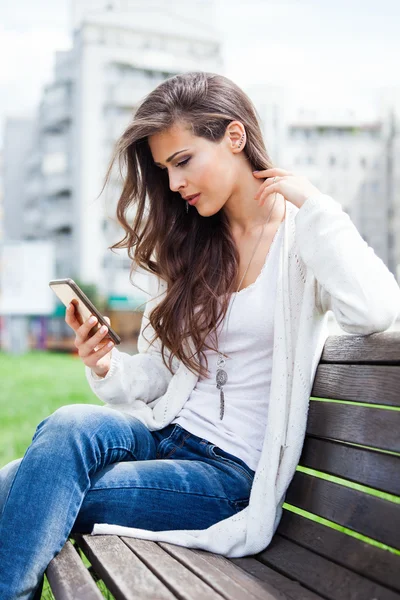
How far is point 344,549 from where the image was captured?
6.23 feet

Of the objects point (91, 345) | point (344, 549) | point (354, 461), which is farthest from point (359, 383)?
point (91, 345)

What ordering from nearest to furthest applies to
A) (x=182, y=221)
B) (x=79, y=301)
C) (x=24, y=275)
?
(x=79, y=301) → (x=182, y=221) → (x=24, y=275)

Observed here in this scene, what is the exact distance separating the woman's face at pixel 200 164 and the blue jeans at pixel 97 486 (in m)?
0.74

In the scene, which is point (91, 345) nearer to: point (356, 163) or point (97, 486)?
point (97, 486)

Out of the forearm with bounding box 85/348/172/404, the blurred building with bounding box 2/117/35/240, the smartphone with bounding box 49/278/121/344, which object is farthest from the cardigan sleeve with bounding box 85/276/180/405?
the blurred building with bounding box 2/117/35/240

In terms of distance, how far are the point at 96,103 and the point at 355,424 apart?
44293mm

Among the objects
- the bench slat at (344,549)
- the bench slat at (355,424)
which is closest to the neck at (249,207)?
the bench slat at (355,424)

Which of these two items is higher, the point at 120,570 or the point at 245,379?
the point at 245,379

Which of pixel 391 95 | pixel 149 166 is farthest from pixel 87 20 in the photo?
pixel 149 166

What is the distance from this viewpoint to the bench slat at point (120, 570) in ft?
5.63

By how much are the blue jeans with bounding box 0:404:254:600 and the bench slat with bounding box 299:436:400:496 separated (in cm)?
21

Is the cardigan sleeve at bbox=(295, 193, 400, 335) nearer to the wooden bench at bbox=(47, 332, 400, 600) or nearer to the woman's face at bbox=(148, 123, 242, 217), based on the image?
the wooden bench at bbox=(47, 332, 400, 600)

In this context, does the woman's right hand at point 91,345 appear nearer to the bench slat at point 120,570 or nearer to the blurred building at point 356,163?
the bench slat at point 120,570

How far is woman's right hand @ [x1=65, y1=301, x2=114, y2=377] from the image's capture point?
2.44 m
